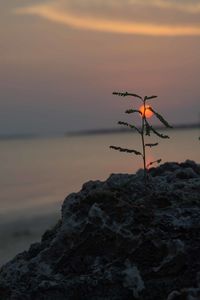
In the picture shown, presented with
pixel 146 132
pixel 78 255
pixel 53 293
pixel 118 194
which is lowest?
pixel 53 293

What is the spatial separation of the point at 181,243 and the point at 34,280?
137 cm

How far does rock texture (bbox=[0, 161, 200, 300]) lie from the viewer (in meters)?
4.50

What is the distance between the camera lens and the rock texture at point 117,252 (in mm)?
4504

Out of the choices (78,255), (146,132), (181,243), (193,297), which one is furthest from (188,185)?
(193,297)

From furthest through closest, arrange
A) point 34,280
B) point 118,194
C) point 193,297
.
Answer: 1. point 118,194
2. point 34,280
3. point 193,297

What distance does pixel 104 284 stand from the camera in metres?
4.52

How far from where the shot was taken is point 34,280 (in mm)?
4762

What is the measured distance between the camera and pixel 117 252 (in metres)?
4.73

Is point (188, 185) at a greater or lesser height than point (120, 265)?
greater

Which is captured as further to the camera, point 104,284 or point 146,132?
point 146,132

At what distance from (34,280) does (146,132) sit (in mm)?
1992

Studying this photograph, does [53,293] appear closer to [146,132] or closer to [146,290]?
[146,290]

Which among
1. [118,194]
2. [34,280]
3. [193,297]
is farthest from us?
[118,194]

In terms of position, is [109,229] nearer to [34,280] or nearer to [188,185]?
[34,280]
